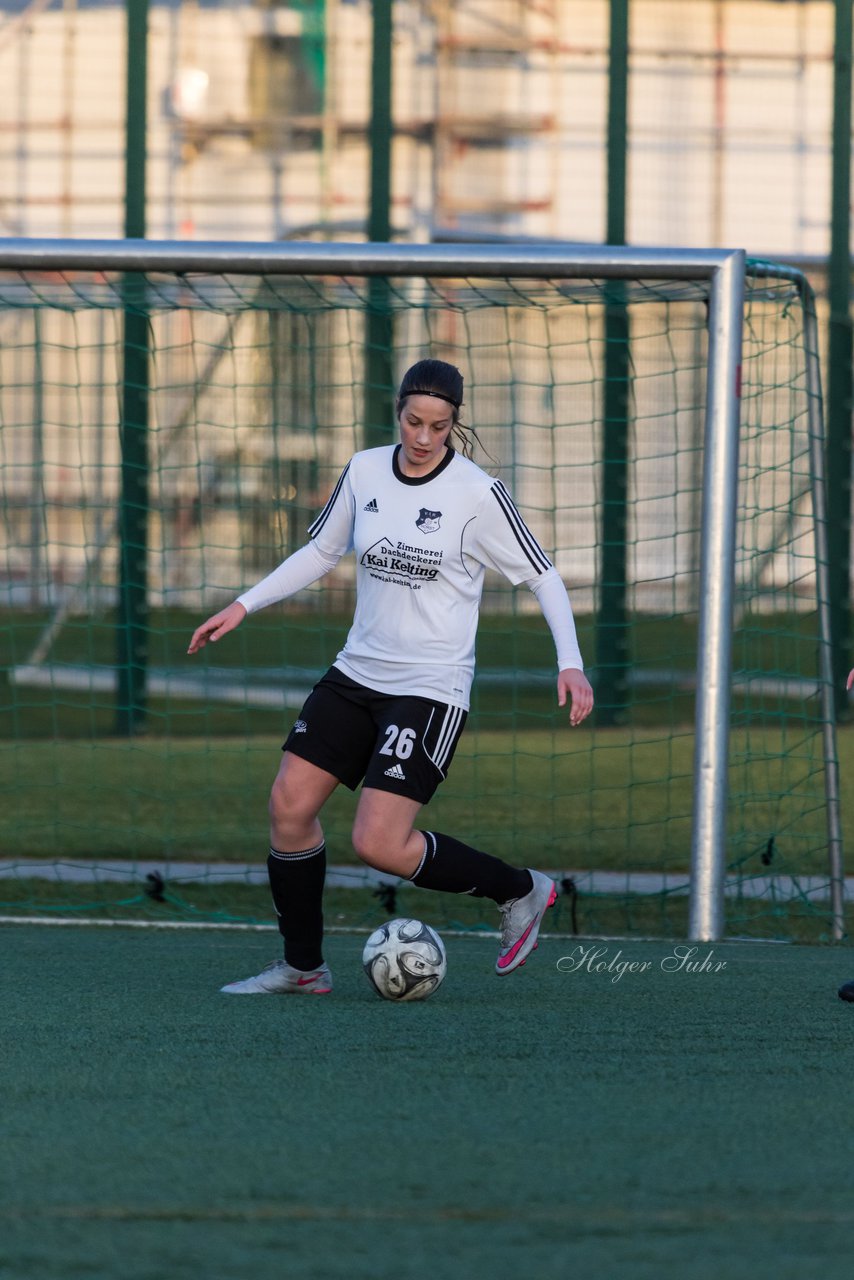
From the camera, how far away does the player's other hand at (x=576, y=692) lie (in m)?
4.58

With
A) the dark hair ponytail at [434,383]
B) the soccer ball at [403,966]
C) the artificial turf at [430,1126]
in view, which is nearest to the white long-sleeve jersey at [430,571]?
the dark hair ponytail at [434,383]

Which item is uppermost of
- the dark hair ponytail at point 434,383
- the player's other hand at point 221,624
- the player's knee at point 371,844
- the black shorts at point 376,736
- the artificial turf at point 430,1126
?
the dark hair ponytail at point 434,383

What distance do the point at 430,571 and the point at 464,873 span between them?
2.77ft

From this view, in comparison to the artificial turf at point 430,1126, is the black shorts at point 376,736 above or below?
above

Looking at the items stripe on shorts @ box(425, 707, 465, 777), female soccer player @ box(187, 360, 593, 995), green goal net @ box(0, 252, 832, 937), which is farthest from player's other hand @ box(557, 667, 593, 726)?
green goal net @ box(0, 252, 832, 937)

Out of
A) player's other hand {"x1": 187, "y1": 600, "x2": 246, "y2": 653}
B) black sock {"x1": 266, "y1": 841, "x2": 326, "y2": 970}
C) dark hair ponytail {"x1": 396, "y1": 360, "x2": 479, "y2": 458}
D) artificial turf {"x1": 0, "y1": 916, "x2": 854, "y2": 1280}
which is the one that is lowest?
artificial turf {"x1": 0, "y1": 916, "x2": 854, "y2": 1280}

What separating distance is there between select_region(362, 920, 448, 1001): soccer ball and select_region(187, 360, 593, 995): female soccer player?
0.58 feet

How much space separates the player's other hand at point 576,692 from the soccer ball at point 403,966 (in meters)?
0.79

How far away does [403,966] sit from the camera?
4.88 m

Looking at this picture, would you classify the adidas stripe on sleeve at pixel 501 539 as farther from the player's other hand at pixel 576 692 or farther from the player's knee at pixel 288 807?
the player's knee at pixel 288 807

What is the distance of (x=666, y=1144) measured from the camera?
3.43m

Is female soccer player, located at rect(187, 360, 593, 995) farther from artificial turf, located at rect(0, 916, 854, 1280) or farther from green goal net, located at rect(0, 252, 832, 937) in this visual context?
green goal net, located at rect(0, 252, 832, 937)

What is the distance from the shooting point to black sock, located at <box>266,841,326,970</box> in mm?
4898

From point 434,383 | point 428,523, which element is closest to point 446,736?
point 428,523
